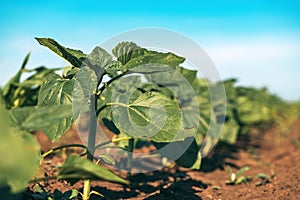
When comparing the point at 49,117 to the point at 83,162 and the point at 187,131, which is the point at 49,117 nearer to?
the point at 83,162

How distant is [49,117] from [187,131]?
38.0 inches

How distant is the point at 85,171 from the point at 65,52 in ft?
2.28

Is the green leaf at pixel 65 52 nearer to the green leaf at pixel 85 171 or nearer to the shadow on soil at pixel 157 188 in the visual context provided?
the green leaf at pixel 85 171

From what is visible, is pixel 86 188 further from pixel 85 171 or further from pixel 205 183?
pixel 205 183

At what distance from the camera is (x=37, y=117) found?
1.21 metres

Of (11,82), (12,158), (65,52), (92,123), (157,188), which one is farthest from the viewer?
(11,82)

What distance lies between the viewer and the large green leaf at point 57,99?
172 centimetres

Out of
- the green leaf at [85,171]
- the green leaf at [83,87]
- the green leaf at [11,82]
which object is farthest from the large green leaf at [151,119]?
the green leaf at [11,82]

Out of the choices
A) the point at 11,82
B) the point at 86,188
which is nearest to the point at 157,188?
the point at 86,188

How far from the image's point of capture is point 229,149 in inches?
209

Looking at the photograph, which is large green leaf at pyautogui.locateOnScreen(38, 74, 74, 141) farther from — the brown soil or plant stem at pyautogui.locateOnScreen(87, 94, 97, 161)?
the brown soil

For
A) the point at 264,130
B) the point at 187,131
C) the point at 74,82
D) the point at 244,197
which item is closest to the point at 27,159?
the point at 74,82

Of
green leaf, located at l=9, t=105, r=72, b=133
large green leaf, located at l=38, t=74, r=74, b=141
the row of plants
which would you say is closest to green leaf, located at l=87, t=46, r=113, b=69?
the row of plants

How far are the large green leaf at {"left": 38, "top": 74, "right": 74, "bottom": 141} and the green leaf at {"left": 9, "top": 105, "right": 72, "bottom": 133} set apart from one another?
1.48 feet
